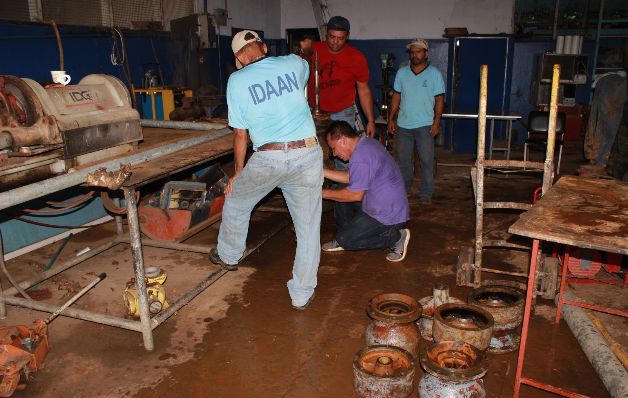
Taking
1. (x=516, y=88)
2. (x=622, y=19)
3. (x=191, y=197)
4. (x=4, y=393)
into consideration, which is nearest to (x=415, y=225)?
(x=191, y=197)

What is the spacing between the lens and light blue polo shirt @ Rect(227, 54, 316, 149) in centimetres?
327

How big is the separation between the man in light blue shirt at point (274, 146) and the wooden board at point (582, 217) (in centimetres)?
153

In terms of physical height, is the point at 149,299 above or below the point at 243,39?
below

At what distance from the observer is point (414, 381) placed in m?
3.04

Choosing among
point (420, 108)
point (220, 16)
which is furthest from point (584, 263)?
point (220, 16)

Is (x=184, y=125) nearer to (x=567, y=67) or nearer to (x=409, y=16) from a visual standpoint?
(x=409, y=16)

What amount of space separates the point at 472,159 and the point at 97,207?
708 centimetres

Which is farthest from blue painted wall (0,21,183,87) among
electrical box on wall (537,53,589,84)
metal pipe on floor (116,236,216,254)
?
electrical box on wall (537,53,589,84)

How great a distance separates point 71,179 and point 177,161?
0.74 m

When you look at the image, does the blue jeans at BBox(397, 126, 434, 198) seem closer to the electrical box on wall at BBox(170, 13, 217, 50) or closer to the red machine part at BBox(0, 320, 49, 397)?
the electrical box on wall at BBox(170, 13, 217, 50)

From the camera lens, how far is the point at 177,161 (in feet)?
11.7

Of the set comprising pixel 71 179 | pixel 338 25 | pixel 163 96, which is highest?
pixel 338 25

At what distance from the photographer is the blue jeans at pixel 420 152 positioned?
6289 mm

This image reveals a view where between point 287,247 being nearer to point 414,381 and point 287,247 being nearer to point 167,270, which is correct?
point 167,270
